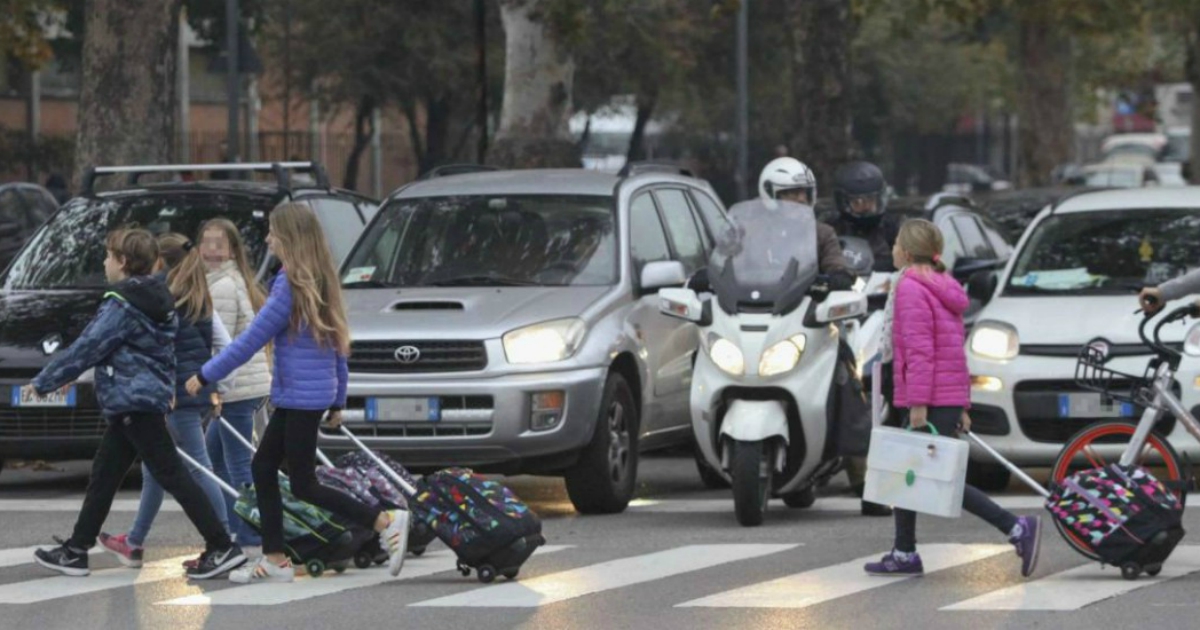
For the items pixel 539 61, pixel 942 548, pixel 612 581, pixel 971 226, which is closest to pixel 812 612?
pixel 612 581

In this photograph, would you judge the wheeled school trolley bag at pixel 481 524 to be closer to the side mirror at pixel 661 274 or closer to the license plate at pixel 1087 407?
the side mirror at pixel 661 274

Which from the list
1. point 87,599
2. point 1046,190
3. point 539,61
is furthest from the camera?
point 539,61

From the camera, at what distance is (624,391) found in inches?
540

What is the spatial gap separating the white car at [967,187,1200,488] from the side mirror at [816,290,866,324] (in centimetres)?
118

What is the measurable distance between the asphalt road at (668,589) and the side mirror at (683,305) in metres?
1.04

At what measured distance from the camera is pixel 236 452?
11875 mm

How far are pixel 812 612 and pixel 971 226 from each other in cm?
851

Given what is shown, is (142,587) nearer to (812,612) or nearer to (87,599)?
(87,599)

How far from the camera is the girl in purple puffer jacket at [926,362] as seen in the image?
35.3 feet

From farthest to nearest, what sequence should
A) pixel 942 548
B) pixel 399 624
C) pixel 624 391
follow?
pixel 624 391 → pixel 942 548 → pixel 399 624

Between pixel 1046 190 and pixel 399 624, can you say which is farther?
pixel 1046 190

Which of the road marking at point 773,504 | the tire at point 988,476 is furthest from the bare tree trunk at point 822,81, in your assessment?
the road marking at point 773,504

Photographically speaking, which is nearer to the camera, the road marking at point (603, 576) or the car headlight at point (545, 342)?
the road marking at point (603, 576)

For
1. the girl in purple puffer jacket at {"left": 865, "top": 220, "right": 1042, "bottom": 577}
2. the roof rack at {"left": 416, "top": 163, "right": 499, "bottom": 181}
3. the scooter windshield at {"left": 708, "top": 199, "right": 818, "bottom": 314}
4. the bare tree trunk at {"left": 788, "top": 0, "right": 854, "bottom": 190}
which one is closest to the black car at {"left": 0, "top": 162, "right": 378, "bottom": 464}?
the roof rack at {"left": 416, "top": 163, "right": 499, "bottom": 181}
